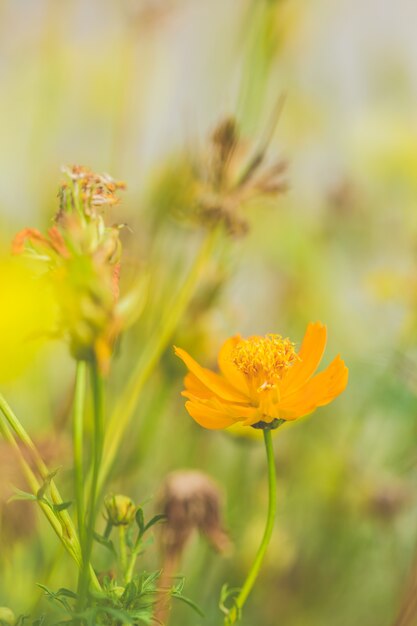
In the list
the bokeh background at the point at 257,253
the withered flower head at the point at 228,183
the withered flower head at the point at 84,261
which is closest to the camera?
the withered flower head at the point at 84,261

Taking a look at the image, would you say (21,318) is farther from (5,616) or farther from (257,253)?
(257,253)

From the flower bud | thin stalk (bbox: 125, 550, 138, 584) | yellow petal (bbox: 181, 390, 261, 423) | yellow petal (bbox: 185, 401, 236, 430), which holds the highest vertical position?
yellow petal (bbox: 181, 390, 261, 423)

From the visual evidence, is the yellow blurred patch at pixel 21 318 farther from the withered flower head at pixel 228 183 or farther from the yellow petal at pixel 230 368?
the withered flower head at pixel 228 183

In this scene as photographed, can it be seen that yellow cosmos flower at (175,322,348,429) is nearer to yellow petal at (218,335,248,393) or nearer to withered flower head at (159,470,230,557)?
yellow petal at (218,335,248,393)


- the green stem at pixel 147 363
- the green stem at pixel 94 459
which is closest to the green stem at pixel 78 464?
the green stem at pixel 94 459

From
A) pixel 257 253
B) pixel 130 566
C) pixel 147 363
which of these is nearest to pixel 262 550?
pixel 130 566

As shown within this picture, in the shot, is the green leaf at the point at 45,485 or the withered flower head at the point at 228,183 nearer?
the green leaf at the point at 45,485

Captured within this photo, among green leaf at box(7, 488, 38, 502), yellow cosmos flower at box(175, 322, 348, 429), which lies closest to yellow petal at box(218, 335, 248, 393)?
yellow cosmos flower at box(175, 322, 348, 429)

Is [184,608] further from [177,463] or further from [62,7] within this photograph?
[62,7]
